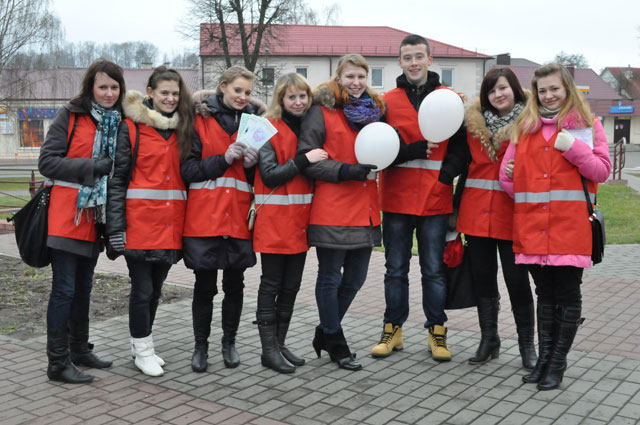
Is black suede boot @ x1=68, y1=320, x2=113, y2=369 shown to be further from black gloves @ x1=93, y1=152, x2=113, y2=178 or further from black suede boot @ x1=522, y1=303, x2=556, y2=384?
black suede boot @ x1=522, y1=303, x2=556, y2=384

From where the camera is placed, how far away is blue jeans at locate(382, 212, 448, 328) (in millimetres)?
4777

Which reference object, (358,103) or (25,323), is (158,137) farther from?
A: (25,323)

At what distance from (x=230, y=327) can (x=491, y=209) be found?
2.06 meters

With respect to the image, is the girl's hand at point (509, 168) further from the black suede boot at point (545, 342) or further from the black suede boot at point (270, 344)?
the black suede boot at point (270, 344)

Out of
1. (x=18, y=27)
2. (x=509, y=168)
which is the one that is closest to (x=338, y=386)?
(x=509, y=168)

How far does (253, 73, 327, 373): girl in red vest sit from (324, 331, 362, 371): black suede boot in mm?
301

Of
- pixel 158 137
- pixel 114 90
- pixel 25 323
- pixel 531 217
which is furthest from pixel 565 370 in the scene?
pixel 25 323

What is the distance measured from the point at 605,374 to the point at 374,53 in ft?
153

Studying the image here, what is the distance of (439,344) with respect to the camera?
4848 mm

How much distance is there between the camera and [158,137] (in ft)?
14.5

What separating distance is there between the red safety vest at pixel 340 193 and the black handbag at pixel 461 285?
2.58ft

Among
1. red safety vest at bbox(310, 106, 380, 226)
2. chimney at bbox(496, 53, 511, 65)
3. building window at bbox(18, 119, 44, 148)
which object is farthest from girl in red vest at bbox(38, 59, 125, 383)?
chimney at bbox(496, 53, 511, 65)

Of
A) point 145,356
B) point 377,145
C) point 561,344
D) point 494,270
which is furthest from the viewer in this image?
point 494,270

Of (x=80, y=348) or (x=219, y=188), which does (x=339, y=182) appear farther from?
(x=80, y=348)
